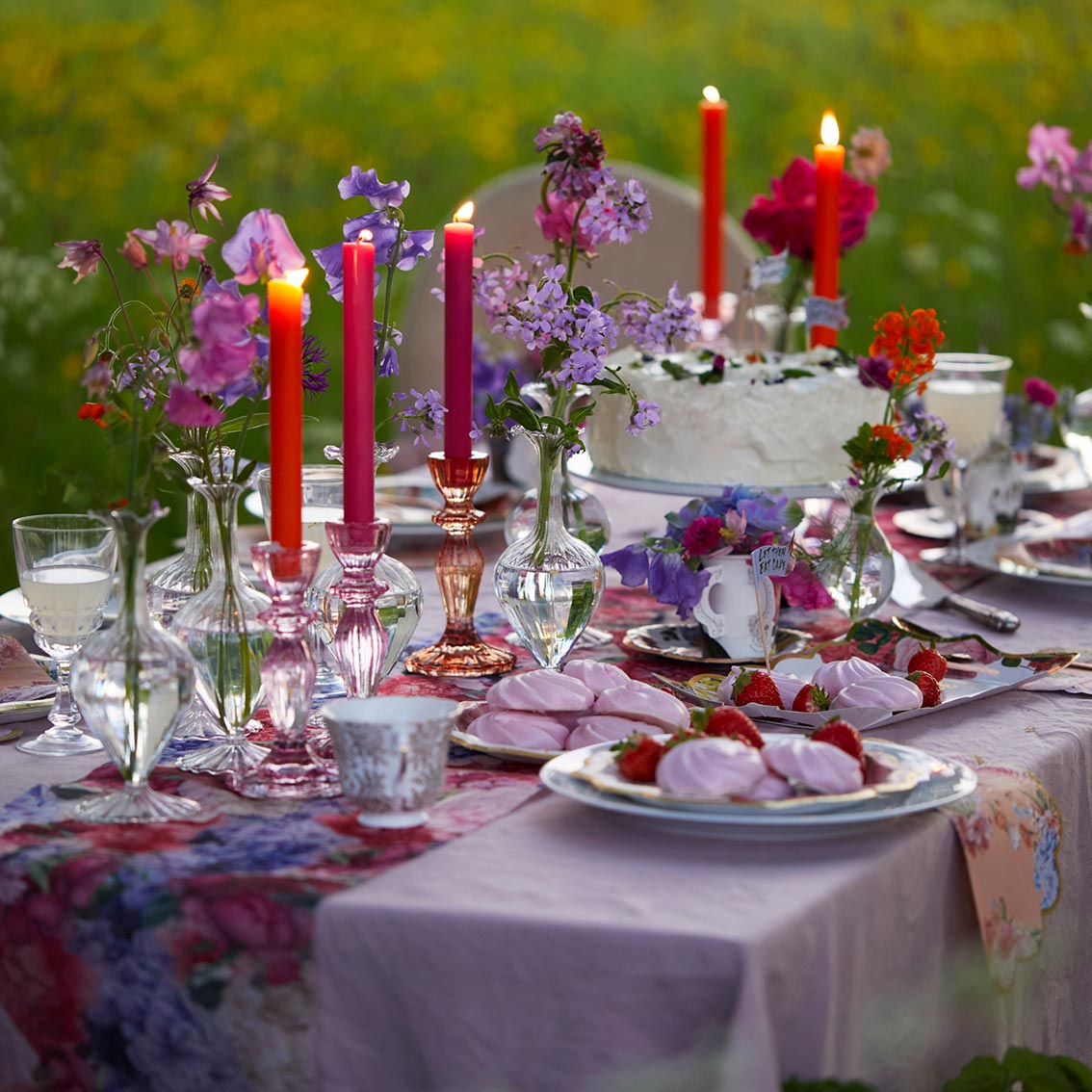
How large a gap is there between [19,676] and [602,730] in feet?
1.73

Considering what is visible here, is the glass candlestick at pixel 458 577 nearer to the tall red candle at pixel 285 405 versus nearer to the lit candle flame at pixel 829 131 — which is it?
the tall red candle at pixel 285 405

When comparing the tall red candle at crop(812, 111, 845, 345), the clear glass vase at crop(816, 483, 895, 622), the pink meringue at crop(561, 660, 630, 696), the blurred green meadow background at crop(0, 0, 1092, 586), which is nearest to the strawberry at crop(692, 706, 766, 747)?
the pink meringue at crop(561, 660, 630, 696)

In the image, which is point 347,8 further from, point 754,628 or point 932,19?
point 754,628

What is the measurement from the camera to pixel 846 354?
1.83 m

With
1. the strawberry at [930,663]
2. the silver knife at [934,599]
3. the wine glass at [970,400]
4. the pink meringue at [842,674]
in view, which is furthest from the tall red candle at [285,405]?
the wine glass at [970,400]

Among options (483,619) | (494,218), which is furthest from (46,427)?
(483,619)

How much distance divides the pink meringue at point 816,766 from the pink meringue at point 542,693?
211mm

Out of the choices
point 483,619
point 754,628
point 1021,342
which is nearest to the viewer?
point 754,628

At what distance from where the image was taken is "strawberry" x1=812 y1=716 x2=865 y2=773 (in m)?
1.04

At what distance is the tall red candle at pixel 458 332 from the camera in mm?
1425

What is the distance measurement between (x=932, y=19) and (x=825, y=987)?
5.25 metres

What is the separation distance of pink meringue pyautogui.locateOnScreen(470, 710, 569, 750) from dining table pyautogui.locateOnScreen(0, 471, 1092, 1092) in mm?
37

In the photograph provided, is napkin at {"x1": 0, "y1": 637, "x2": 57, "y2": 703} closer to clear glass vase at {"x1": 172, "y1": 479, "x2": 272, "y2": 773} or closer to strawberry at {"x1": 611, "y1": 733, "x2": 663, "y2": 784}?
clear glass vase at {"x1": 172, "y1": 479, "x2": 272, "y2": 773}

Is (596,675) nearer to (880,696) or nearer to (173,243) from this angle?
(880,696)
